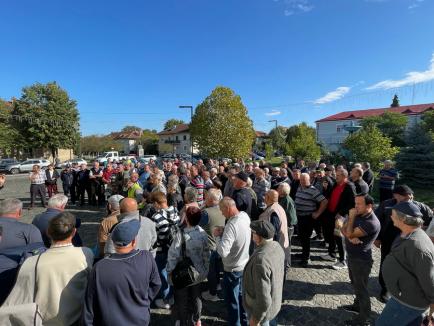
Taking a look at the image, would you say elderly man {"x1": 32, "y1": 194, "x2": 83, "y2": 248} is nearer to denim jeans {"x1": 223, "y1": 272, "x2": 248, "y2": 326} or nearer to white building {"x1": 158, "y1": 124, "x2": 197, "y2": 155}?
denim jeans {"x1": 223, "y1": 272, "x2": 248, "y2": 326}

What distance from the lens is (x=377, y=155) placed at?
16.3m

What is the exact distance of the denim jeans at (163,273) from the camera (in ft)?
13.3

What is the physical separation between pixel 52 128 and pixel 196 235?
4096 centimetres

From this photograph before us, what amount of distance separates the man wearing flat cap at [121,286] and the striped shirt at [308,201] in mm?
3996

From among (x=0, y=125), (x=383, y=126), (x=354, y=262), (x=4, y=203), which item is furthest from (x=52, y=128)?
(x=383, y=126)

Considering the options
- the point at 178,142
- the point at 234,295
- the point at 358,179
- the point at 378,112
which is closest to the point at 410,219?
the point at 234,295

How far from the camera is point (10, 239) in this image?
280 cm

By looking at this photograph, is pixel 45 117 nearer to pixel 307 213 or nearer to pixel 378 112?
pixel 307 213

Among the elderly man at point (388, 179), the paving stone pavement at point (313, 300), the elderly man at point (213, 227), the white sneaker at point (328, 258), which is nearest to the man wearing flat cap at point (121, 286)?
the elderly man at point (213, 227)

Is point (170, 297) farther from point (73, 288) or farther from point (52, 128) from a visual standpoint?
point (52, 128)

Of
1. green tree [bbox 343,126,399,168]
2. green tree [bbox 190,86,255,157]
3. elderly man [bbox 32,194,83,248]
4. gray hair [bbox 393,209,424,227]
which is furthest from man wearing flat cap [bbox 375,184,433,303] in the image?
green tree [bbox 190,86,255,157]

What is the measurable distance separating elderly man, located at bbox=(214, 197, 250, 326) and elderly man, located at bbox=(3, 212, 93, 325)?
158cm

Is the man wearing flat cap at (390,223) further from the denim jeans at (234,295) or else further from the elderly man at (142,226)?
the elderly man at (142,226)

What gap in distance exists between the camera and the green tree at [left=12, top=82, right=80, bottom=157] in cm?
3541
